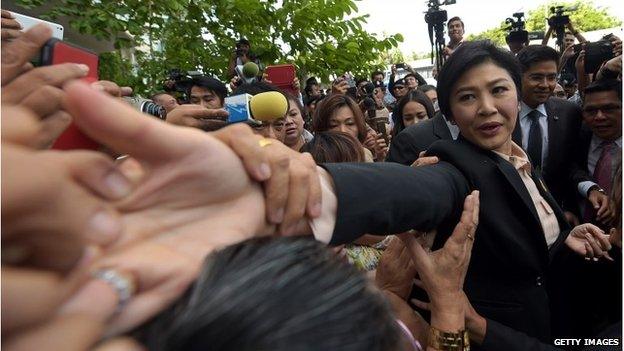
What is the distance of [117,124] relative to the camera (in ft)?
1.80

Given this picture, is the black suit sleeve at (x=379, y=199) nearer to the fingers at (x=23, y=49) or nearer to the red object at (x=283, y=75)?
the fingers at (x=23, y=49)

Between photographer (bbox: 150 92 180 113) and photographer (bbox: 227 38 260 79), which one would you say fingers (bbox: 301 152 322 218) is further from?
photographer (bbox: 227 38 260 79)

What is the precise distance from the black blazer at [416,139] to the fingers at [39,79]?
225cm

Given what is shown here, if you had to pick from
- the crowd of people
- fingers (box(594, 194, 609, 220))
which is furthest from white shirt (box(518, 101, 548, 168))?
the crowd of people

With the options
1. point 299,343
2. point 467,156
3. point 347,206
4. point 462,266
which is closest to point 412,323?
point 462,266

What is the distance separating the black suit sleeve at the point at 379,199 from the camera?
0.95 metres

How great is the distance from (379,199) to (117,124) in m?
0.54

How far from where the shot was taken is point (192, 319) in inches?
A: 23.0

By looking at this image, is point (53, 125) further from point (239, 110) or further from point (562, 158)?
point (562, 158)

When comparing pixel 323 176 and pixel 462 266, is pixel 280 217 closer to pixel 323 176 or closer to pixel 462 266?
pixel 323 176

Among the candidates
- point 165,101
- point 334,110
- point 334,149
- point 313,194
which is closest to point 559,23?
point 334,110

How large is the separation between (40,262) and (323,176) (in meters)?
→ 0.60

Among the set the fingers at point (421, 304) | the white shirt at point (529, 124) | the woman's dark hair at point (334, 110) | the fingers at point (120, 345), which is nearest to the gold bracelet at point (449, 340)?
the fingers at point (421, 304)

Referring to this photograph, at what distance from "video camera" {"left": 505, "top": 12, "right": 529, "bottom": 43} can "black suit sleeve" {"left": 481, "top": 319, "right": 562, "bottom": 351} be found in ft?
14.5
